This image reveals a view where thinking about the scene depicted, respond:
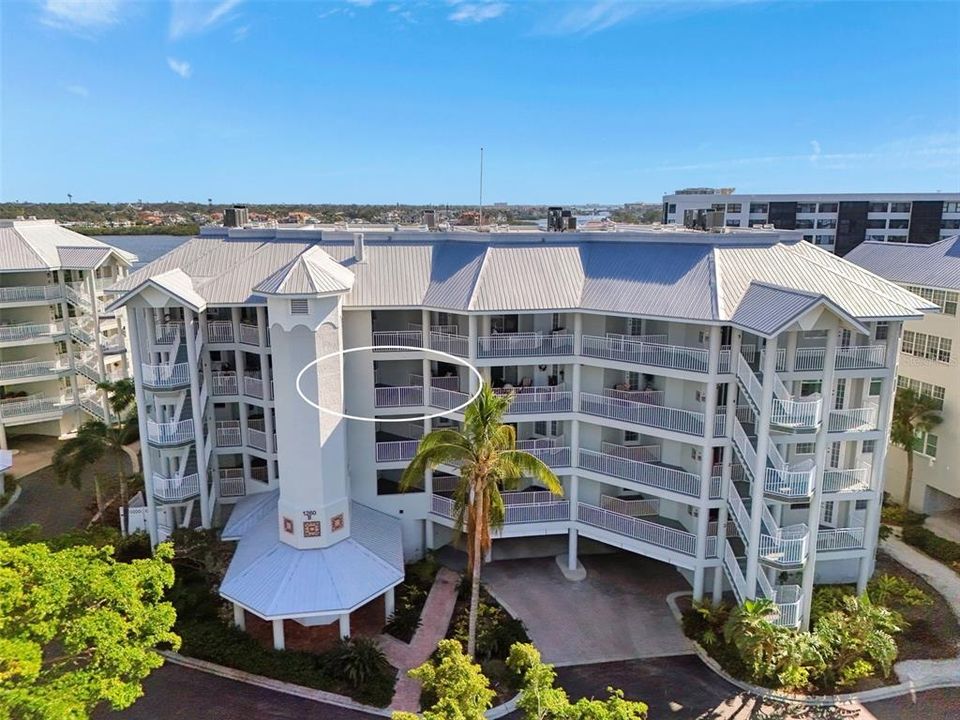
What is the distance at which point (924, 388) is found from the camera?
3431cm

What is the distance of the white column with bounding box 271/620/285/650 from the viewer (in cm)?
2386

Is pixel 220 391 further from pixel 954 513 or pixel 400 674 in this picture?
pixel 954 513

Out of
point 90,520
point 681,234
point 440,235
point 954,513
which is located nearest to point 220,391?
point 90,520

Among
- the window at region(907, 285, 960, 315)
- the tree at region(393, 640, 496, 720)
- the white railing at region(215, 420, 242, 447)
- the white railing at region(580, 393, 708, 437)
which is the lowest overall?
the tree at region(393, 640, 496, 720)

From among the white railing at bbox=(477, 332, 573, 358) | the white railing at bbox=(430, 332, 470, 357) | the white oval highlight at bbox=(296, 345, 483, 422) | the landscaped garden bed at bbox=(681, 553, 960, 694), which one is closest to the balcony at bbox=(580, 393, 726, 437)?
the white railing at bbox=(477, 332, 573, 358)

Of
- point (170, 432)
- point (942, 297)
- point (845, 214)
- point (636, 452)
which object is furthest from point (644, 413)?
point (845, 214)

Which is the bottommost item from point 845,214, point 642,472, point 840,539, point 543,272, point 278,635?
point 278,635

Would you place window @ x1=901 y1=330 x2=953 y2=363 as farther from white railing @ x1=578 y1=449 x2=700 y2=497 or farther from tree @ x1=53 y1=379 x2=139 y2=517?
tree @ x1=53 y1=379 x2=139 y2=517

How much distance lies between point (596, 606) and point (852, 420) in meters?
12.7

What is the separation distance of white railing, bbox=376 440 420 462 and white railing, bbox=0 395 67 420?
1012 inches

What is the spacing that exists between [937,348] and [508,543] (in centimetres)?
2388

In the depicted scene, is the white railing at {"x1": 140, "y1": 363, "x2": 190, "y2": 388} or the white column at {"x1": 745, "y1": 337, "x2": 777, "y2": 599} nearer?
the white column at {"x1": 745, "y1": 337, "x2": 777, "y2": 599}

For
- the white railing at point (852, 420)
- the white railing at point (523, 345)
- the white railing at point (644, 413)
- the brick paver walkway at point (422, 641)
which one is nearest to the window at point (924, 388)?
the white railing at point (852, 420)

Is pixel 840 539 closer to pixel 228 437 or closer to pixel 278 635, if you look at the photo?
pixel 278 635
